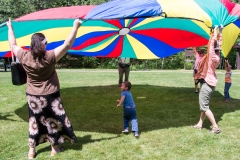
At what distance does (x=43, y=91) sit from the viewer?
10.8 feet

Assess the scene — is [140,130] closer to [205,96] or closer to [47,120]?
[205,96]

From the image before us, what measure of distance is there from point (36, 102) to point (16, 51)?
68cm

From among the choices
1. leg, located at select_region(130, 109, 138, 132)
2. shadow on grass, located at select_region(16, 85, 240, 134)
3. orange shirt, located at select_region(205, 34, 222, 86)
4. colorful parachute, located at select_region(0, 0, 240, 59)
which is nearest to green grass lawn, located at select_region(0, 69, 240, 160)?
shadow on grass, located at select_region(16, 85, 240, 134)

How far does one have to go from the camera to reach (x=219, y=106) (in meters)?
6.21

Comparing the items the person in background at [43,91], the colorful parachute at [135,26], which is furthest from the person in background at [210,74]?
the person in background at [43,91]

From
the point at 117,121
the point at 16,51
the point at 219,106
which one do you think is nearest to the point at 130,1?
the point at 16,51

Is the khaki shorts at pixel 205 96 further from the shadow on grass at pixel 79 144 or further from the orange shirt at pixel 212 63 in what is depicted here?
the shadow on grass at pixel 79 144

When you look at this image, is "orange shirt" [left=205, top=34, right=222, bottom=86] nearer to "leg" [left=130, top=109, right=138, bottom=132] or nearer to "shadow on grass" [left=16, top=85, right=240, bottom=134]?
"shadow on grass" [left=16, top=85, right=240, bottom=134]

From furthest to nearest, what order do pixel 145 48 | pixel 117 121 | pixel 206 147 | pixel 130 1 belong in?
pixel 145 48, pixel 117 121, pixel 130 1, pixel 206 147

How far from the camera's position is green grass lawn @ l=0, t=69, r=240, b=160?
142 inches

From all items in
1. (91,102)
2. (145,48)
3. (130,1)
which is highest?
(130,1)

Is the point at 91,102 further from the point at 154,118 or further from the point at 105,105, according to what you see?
the point at 154,118

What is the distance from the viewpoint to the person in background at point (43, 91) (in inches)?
125

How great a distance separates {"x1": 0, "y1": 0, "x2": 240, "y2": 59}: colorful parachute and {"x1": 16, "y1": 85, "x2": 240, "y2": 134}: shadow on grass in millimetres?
1240
